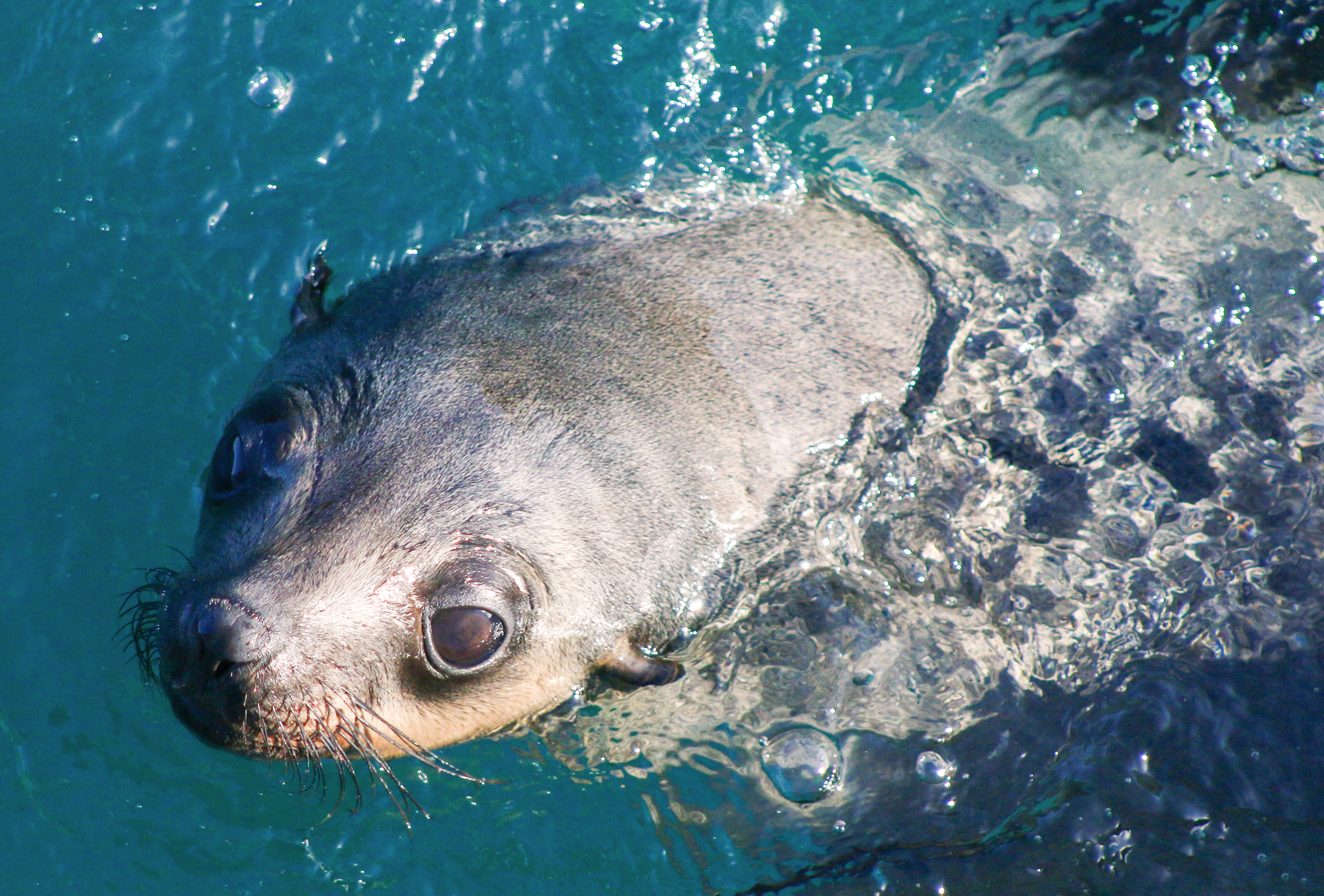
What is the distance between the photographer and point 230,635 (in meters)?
2.63

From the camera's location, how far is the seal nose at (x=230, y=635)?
8.64ft

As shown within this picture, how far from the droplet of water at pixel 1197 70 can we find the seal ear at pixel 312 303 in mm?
3748

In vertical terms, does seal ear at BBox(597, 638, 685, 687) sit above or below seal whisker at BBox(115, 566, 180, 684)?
below

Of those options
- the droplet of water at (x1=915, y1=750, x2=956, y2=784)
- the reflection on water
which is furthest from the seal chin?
the droplet of water at (x1=915, y1=750, x2=956, y2=784)

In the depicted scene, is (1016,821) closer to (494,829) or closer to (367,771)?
(494,829)

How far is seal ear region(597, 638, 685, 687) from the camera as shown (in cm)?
336

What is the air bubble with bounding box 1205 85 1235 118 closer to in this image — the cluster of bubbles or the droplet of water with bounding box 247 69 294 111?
the cluster of bubbles

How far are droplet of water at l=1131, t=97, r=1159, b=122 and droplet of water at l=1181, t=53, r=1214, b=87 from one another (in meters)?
0.17

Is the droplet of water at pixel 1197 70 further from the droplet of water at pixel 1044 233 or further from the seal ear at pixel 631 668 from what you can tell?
the seal ear at pixel 631 668

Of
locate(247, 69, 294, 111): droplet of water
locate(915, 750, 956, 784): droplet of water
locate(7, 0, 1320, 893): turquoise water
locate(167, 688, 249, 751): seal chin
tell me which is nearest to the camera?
locate(167, 688, 249, 751): seal chin

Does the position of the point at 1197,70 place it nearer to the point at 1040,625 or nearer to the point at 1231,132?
the point at 1231,132

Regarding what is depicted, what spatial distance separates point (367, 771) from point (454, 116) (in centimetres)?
336

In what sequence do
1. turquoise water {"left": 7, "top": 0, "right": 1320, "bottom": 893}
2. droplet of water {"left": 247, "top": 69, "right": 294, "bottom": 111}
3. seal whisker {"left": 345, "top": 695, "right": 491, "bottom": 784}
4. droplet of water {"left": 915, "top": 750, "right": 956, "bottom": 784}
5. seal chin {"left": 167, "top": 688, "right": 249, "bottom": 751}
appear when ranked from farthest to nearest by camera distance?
droplet of water {"left": 247, "top": 69, "right": 294, "bottom": 111} < turquoise water {"left": 7, "top": 0, "right": 1320, "bottom": 893} < droplet of water {"left": 915, "top": 750, "right": 956, "bottom": 784} < seal whisker {"left": 345, "top": 695, "right": 491, "bottom": 784} < seal chin {"left": 167, "top": 688, "right": 249, "bottom": 751}

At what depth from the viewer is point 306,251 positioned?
16.7ft
